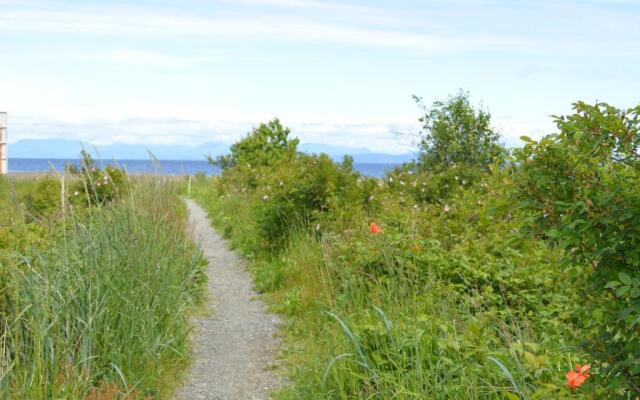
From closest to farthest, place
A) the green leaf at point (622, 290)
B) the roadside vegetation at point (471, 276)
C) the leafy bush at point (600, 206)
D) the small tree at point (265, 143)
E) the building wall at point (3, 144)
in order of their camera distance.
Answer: the green leaf at point (622, 290) → the leafy bush at point (600, 206) → the roadside vegetation at point (471, 276) → the small tree at point (265, 143) → the building wall at point (3, 144)

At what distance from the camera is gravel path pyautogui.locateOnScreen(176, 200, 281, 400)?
5.37m

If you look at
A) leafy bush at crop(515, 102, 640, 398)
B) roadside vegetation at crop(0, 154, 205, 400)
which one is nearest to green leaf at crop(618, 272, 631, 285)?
leafy bush at crop(515, 102, 640, 398)

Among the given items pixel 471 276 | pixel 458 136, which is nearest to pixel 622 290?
pixel 471 276

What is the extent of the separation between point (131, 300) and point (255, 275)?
435 cm

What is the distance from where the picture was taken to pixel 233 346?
652 cm

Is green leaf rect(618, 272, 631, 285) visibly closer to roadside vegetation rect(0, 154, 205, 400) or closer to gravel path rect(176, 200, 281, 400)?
roadside vegetation rect(0, 154, 205, 400)

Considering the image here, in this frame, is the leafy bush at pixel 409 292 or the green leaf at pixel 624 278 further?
the leafy bush at pixel 409 292

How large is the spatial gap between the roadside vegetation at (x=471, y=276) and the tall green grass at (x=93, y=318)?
97 cm

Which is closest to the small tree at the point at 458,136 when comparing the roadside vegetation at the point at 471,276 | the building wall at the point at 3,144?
the roadside vegetation at the point at 471,276

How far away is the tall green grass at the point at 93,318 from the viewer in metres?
4.26

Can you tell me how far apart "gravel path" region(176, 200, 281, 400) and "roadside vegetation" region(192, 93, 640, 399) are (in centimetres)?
22

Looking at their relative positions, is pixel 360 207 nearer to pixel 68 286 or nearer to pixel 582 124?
pixel 68 286

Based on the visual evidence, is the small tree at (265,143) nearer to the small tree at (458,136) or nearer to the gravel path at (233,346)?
the small tree at (458,136)

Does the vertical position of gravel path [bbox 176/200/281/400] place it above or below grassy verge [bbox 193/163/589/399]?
below
